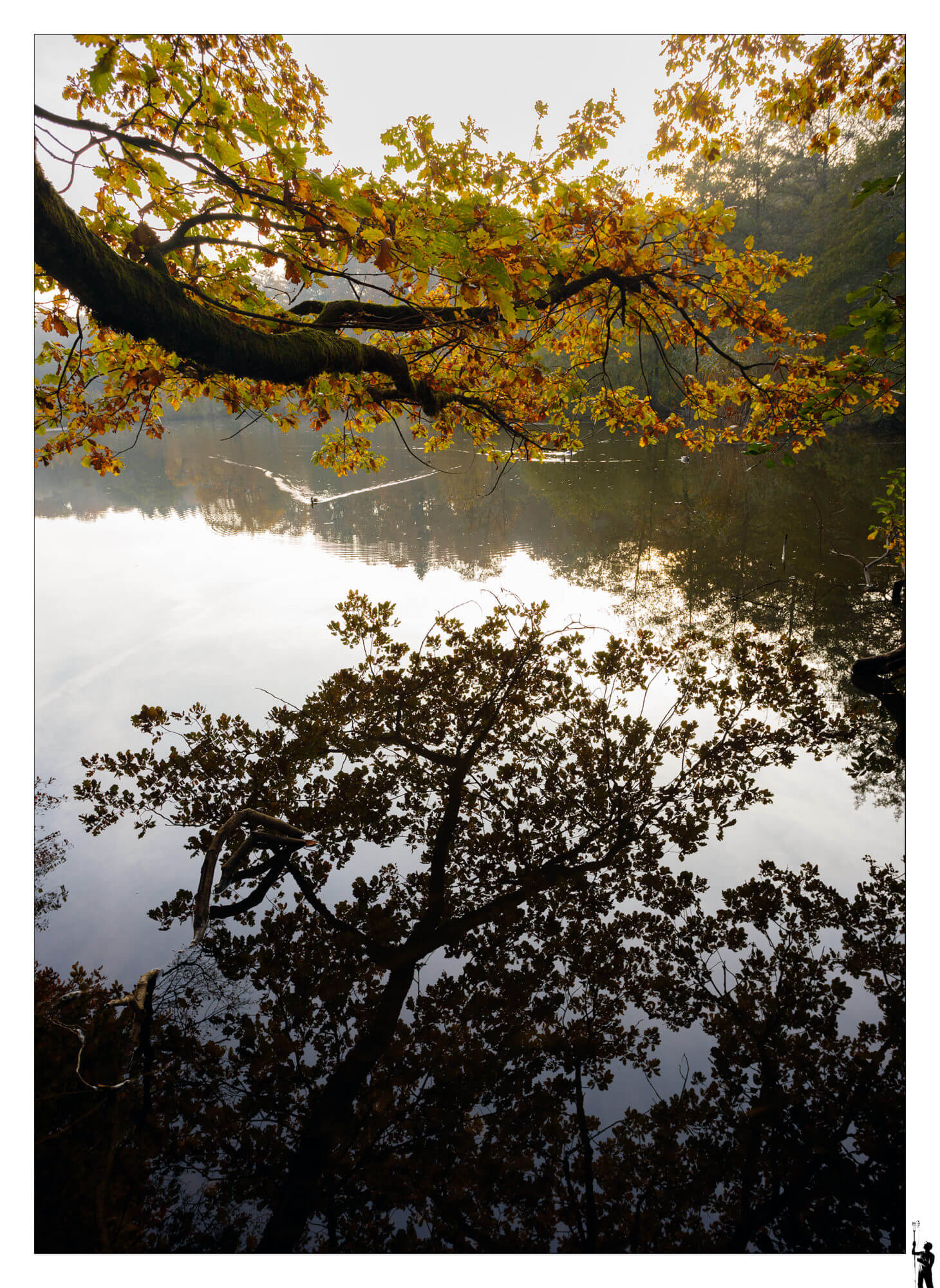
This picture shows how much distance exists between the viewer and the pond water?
3072mm

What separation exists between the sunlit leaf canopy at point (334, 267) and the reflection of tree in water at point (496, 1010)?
2393 mm

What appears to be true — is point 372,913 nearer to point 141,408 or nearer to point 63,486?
point 141,408

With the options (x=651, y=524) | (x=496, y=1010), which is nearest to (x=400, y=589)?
(x=651, y=524)

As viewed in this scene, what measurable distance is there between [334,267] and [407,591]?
4.20 m

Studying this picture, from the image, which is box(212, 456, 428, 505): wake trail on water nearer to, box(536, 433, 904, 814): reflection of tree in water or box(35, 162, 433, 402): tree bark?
box(536, 433, 904, 814): reflection of tree in water

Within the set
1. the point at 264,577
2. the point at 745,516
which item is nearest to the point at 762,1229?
the point at 264,577

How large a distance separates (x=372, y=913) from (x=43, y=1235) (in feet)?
4.49

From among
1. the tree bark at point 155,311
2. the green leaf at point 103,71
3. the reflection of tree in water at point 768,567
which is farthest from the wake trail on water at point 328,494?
the green leaf at point 103,71

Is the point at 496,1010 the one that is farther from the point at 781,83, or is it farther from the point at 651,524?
the point at 651,524

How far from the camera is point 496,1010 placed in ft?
7.31

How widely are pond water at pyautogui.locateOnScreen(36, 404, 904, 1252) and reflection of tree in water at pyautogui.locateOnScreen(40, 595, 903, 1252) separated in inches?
7.9

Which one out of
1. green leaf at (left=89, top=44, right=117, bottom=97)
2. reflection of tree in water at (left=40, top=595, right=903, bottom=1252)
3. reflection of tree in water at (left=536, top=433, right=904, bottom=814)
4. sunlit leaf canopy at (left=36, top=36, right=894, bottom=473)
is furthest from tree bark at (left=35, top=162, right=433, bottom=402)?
reflection of tree in water at (left=536, top=433, right=904, bottom=814)

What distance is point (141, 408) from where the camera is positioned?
4539mm

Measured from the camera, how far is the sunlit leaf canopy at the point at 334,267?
265cm
